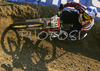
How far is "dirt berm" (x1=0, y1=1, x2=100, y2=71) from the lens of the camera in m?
3.85

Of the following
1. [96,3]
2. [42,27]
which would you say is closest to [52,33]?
[42,27]

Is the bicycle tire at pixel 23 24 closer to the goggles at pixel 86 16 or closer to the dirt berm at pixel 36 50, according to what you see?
the dirt berm at pixel 36 50

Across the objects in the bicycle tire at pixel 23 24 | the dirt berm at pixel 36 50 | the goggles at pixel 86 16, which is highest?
the goggles at pixel 86 16

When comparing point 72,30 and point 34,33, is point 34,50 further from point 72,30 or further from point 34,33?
point 72,30

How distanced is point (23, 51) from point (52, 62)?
1.30 metres

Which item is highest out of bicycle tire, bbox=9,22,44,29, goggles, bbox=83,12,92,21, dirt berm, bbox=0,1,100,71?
goggles, bbox=83,12,92,21

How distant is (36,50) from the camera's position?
4.71m

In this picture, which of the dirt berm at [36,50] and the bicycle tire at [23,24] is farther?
the bicycle tire at [23,24]

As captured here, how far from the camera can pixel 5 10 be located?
4.50 meters

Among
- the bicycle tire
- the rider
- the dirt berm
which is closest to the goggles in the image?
the rider

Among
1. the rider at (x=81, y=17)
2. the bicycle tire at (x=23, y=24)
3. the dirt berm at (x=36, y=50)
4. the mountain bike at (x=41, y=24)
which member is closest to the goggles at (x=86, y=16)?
the rider at (x=81, y=17)

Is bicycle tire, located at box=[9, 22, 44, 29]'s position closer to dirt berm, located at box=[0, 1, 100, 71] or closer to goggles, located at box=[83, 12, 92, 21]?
dirt berm, located at box=[0, 1, 100, 71]

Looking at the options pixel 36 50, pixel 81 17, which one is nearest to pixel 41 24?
pixel 36 50

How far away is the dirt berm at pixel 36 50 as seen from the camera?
3.85m
